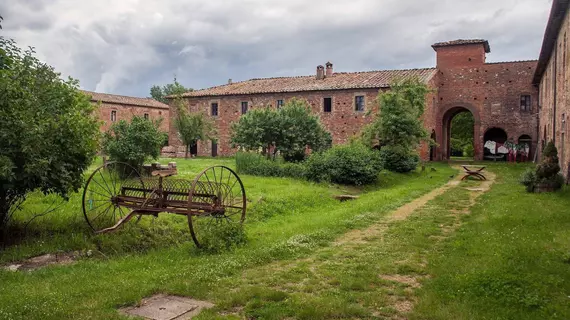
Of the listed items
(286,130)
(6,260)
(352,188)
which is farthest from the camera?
(286,130)

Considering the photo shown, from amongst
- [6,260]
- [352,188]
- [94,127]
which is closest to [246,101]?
[352,188]

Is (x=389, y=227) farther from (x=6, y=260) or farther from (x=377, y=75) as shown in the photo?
(x=377, y=75)

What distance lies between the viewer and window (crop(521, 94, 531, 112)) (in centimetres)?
3294

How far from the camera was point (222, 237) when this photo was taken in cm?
805

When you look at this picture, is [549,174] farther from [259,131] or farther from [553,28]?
[259,131]

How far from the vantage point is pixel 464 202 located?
1336cm

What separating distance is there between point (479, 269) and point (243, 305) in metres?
3.24

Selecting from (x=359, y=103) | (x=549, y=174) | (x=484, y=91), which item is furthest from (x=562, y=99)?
(x=484, y=91)

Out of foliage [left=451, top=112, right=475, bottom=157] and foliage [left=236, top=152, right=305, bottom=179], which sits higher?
foliage [left=451, top=112, right=475, bottom=157]

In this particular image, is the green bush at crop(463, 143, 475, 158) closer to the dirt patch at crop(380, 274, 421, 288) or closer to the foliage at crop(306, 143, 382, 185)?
the foliage at crop(306, 143, 382, 185)

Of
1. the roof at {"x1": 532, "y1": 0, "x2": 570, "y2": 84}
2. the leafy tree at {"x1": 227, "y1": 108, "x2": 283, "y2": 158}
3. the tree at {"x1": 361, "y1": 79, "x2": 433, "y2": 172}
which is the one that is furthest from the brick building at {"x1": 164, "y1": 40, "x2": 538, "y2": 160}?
the leafy tree at {"x1": 227, "y1": 108, "x2": 283, "y2": 158}

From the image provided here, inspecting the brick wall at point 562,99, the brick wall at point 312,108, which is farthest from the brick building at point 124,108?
the brick wall at point 562,99

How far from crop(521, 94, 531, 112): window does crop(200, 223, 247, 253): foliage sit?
3094 cm

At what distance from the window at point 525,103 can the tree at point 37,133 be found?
31.9 m
